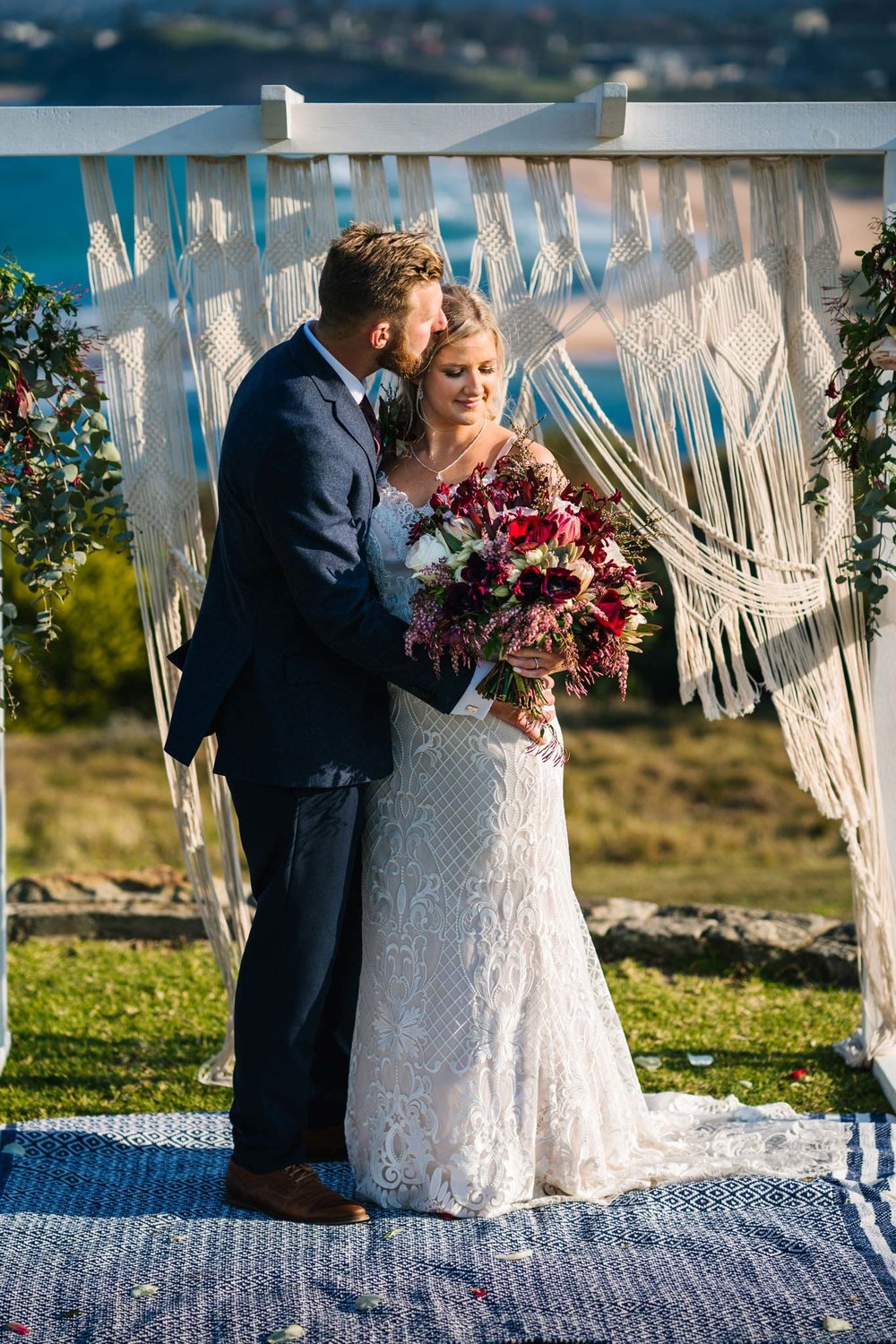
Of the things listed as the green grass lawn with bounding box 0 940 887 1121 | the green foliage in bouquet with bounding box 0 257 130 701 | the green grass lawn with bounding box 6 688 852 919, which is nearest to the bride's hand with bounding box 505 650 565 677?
the green foliage in bouquet with bounding box 0 257 130 701

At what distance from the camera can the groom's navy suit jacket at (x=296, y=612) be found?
2.62m

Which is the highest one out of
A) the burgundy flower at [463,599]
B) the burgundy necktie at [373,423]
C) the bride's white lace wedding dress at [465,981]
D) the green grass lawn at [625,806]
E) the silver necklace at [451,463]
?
the burgundy necktie at [373,423]

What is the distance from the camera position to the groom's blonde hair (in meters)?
2.65

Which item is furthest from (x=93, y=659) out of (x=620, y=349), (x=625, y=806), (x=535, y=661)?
(x=535, y=661)

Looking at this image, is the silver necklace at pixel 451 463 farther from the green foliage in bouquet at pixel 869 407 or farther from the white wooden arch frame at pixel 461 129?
the green foliage in bouquet at pixel 869 407

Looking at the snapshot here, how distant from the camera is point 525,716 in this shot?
2.78m

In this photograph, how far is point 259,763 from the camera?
2.75 m

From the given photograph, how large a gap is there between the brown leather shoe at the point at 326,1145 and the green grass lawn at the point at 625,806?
15.2 ft

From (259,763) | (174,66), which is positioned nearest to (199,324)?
(259,763)

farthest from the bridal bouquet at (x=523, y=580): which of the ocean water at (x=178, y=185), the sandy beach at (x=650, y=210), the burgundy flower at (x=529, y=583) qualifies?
the sandy beach at (x=650, y=210)

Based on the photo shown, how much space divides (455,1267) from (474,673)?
118cm

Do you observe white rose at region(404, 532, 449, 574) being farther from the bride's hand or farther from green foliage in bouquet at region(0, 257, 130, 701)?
green foliage in bouquet at region(0, 257, 130, 701)

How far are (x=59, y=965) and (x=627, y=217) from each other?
3.44 metres

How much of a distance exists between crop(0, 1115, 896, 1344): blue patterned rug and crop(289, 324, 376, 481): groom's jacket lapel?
1.64 meters
